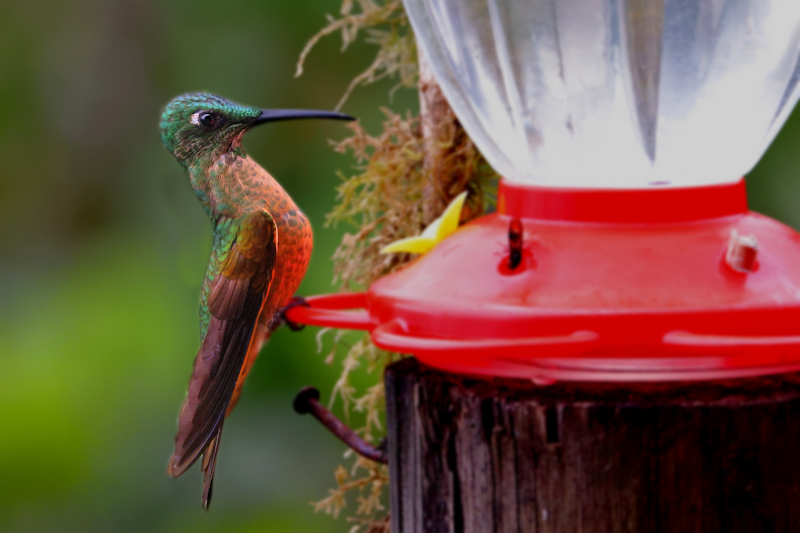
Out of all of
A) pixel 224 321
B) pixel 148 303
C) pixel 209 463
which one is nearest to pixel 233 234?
pixel 224 321

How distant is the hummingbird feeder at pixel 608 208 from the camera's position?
3.04ft

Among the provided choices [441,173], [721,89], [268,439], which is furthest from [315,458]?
[721,89]

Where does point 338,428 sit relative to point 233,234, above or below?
below

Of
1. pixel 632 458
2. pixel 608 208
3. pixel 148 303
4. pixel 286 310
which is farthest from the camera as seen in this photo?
pixel 148 303

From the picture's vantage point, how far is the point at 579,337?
907 mm

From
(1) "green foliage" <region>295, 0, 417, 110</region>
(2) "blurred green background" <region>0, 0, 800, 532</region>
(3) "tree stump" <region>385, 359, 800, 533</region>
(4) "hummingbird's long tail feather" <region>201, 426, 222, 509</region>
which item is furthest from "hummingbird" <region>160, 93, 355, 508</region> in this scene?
(2) "blurred green background" <region>0, 0, 800, 532</region>

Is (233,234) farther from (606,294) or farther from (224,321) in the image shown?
(606,294)

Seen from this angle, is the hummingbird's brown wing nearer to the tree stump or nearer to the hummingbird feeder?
the hummingbird feeder

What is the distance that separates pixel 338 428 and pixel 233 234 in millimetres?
363

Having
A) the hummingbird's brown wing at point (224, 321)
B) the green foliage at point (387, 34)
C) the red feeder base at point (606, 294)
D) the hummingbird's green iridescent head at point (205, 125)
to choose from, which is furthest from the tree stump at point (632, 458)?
the green foliage at point (387, 34)

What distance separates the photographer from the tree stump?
3.06ft

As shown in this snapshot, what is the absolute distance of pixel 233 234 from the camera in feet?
3.81

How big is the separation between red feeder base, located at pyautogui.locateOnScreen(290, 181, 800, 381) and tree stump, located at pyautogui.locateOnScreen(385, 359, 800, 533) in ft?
0.15

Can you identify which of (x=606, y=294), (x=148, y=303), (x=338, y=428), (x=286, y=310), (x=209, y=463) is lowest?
(x=148, y=303)
